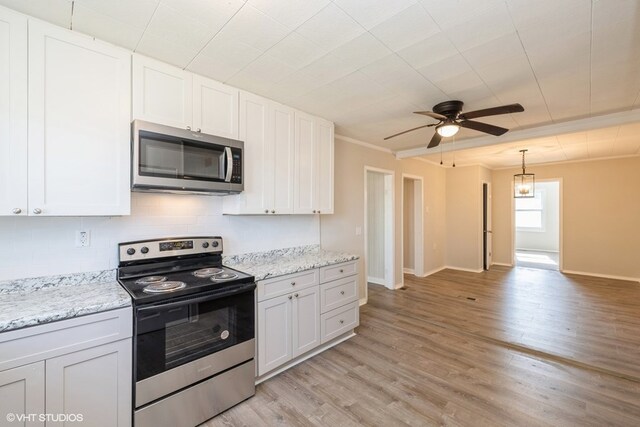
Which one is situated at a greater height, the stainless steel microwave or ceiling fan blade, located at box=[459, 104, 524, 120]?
ceiling fan blade, located at box=[459, 104, 524, 120]

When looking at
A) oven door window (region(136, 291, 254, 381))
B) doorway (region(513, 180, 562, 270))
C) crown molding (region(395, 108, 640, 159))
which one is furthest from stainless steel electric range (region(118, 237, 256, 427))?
doorway (region(513, 180, 562, 270))

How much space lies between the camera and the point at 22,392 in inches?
53.8

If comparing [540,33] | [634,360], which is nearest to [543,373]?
[634,360]

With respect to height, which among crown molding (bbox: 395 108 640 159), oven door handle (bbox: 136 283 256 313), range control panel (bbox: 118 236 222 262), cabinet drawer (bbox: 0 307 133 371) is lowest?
cabinet drawer (bbox: 0 307 133 371)

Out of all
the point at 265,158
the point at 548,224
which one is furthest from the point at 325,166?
the point at 548,224

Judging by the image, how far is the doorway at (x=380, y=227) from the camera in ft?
16.6

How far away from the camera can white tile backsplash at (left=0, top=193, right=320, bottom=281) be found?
179cm

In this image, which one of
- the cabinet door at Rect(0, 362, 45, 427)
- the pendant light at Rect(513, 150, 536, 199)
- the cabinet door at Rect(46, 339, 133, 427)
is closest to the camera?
the cabinet door at Rect(0, 362, 45, 427)

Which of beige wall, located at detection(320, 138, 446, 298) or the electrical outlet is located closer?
the electrical outlet

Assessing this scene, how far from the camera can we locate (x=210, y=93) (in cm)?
232

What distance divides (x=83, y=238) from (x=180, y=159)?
86 cm

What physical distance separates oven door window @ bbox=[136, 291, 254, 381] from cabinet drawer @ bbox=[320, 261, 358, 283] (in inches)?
33.5

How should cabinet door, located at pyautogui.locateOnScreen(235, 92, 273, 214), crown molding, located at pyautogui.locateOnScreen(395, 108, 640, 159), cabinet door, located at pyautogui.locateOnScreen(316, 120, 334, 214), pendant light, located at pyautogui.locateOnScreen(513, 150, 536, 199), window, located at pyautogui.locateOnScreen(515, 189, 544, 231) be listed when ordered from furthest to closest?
window, located at pyautogui.locateOnScreen(515, 189, 544, 231) → pendant light, located at pyautogui.locateOnScreen(513, 150, 536, 199) → cabinet door, located at pyautogui.locateOnScreen(316, 120, 334, 214) → crown molding, located at pyautogui.locateOnScreen(395, 108, 640, 159) → cabinet door, located at pyautogui.locateOnScreen(235, 92, 273, 214)

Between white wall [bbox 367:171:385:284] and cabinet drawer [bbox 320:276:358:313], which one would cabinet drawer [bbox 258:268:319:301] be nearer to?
cabinet drawer [bbox 320:276:358:313]
